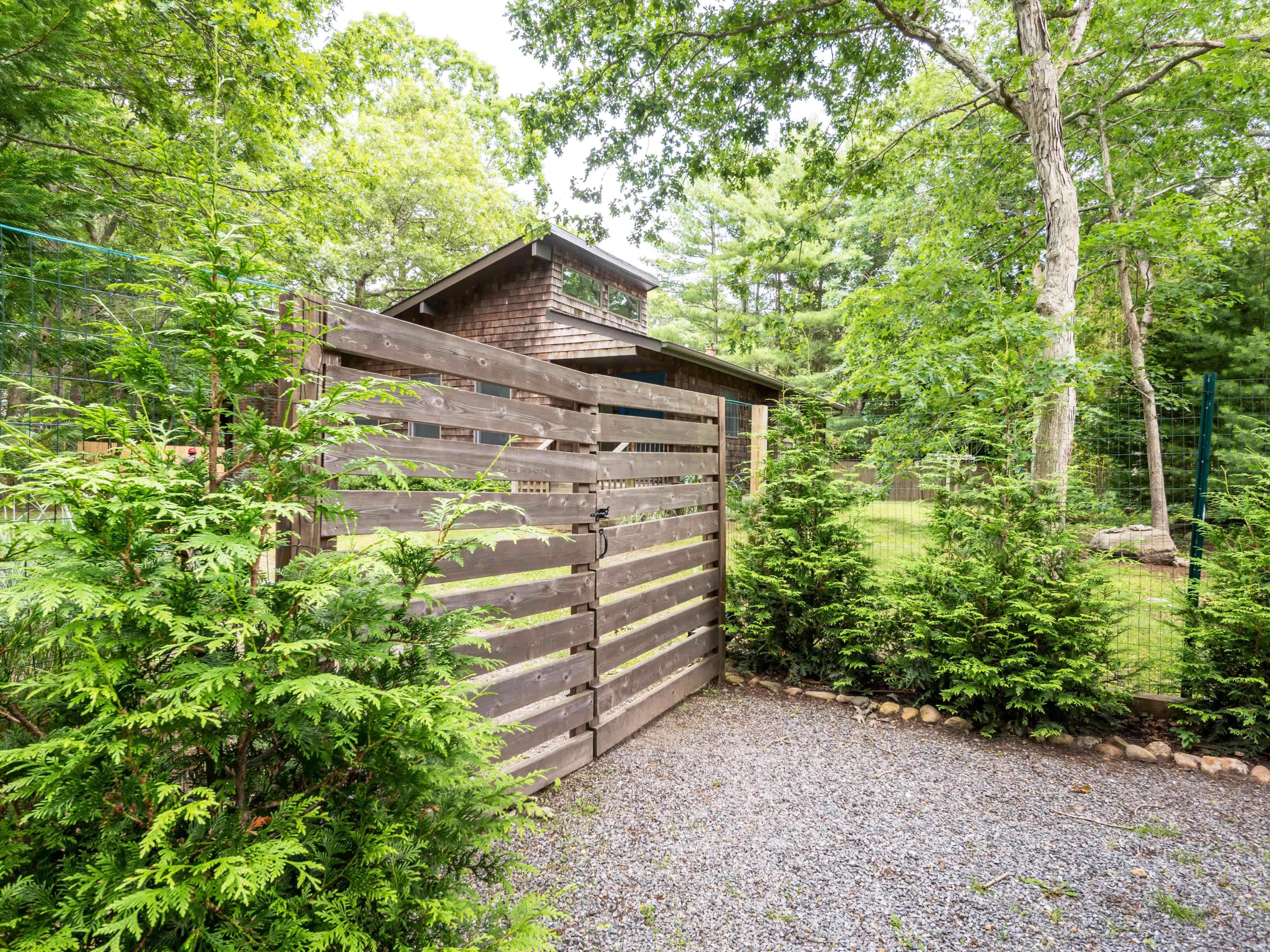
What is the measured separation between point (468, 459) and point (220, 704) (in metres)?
1.32

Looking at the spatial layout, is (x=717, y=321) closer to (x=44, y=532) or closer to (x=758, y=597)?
(x=758, y=597)

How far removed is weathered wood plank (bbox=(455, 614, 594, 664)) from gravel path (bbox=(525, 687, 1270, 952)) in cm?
68

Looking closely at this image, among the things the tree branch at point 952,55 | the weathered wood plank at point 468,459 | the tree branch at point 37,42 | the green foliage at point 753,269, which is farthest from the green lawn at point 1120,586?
the green foliage at point 753,269

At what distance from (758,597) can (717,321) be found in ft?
56.0

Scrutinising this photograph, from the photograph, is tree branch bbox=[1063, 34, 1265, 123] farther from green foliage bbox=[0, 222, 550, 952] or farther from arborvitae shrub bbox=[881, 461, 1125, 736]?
green foliage bbox=[0, 222, 550, 952]

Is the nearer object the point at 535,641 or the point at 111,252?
the point at 111,252

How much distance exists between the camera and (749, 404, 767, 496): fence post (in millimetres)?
4844

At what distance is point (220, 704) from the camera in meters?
1.14

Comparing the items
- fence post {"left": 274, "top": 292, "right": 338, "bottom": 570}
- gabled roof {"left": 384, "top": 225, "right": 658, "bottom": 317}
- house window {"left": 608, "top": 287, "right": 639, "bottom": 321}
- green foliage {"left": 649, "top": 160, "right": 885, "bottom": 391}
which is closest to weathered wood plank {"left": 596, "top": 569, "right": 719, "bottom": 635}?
fence post {"left": 274, "top": 292, "right": 338, "bottom": 570}

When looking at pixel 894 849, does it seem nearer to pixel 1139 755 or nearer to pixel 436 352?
pixel 1139 755

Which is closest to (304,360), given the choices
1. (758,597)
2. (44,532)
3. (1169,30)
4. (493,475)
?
(493,475)

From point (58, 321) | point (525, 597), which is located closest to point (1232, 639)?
point (525, 597)

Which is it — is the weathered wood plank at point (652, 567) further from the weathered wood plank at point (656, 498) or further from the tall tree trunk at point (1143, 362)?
the tall tree trunk at point (1143, 362)

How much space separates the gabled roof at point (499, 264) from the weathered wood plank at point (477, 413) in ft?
24.7
